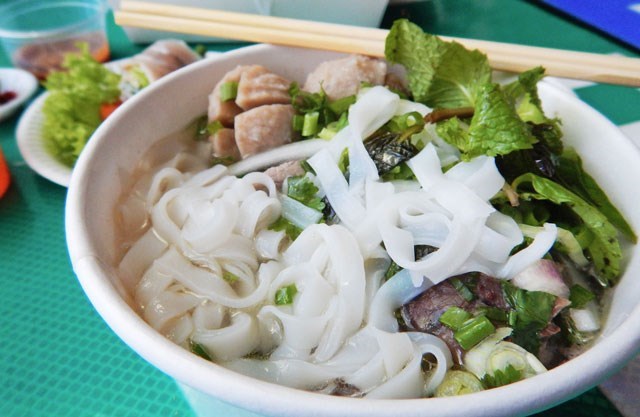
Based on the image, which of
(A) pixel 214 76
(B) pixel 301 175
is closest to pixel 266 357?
(B) pixel 301 175

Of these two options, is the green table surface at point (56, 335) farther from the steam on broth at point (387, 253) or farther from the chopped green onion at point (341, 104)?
the chopped green onion at point (341, 104)

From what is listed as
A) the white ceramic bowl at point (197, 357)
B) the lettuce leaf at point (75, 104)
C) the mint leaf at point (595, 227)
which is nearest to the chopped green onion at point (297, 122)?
the white ceramic bowl at point (197, 357)

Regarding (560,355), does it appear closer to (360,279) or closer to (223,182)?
(360,279)

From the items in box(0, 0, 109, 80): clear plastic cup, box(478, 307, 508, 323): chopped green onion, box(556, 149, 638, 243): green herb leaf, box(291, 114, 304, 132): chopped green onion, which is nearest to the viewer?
box(478, 307, 508, 323): chopped green onion

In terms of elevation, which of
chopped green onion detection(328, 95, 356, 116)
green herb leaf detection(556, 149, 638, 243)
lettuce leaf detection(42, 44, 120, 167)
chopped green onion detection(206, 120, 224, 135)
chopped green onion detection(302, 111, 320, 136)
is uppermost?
green herb leaf detection(556, 149, 638, 243)

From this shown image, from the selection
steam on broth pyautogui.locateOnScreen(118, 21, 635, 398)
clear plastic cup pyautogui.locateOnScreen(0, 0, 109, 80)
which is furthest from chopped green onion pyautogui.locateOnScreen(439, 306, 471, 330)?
clear plastic cup pyautogui.locateOnScreen(0, 0, 109, 80)

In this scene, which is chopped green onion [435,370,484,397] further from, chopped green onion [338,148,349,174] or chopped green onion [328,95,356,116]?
chopped green onion [328,95,356,116]
